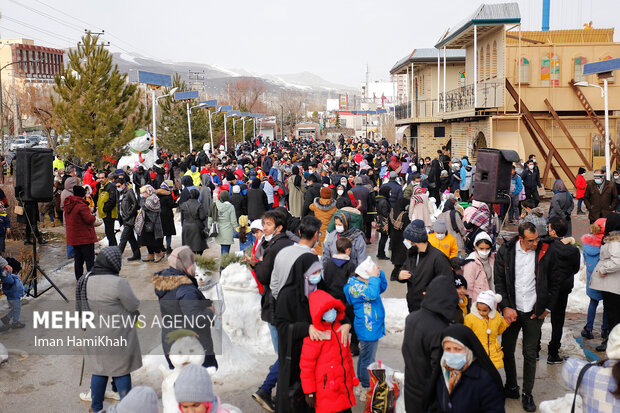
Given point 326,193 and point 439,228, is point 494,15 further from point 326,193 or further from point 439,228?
point 439,228

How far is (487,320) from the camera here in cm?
570

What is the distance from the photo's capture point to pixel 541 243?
593cm

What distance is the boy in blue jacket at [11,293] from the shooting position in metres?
8.05

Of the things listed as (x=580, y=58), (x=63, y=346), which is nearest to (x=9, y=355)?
(x=63, y=346)

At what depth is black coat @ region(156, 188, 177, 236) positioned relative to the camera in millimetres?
12258

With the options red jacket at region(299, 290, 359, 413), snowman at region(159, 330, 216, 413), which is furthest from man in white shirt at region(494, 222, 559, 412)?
snowman at region(159, 330, 216, 413)

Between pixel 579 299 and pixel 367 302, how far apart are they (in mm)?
4914

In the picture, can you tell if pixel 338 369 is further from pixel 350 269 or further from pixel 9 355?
pixel 9 355

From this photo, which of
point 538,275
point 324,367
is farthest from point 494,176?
point 324,367

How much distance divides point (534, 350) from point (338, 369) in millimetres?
2282

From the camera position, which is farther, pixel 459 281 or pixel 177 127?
pixel 177 127

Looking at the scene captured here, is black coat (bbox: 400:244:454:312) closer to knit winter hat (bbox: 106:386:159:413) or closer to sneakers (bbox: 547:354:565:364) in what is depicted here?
sneakers (bbox: 547:354:565:364)

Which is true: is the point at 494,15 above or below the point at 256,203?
above

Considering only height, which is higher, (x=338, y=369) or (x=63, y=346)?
(x=338, y=369)
